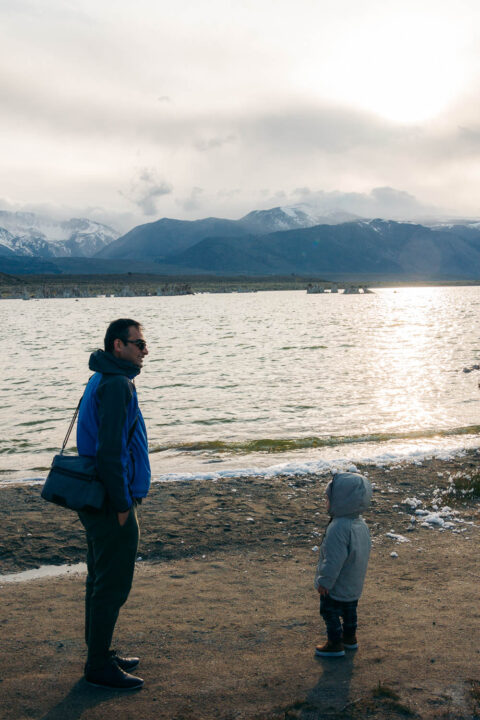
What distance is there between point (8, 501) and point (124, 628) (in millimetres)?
4454

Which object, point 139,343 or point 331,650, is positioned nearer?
point 139,343

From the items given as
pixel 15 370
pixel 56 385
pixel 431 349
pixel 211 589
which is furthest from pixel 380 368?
pixel 211 589

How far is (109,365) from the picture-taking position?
4.20 meters

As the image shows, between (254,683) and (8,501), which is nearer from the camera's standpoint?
(254,683)

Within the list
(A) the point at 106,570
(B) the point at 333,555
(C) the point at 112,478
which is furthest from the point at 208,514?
(C) the point at 112,478

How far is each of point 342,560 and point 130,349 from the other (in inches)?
90.7

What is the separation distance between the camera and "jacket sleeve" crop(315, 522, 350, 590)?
4598 millimetres

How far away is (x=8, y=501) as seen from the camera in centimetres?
896

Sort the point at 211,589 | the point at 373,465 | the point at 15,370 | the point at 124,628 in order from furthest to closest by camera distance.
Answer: the point at 15,370 < the point at 373,465 < the point at 211,589 < the point at 124,628

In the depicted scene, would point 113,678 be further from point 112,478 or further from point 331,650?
point 331,650

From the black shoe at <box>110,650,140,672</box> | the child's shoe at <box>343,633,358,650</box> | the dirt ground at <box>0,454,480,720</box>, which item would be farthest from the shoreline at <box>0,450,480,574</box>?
the child's shoe at <box>343,633,358,650</box>

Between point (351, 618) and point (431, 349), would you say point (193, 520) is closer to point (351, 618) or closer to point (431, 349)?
point (351, 618)

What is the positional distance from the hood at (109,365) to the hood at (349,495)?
5.85 ft

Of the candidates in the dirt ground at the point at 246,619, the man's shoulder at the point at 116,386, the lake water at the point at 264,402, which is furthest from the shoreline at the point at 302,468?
the man's shoulder at the point at 116,386
